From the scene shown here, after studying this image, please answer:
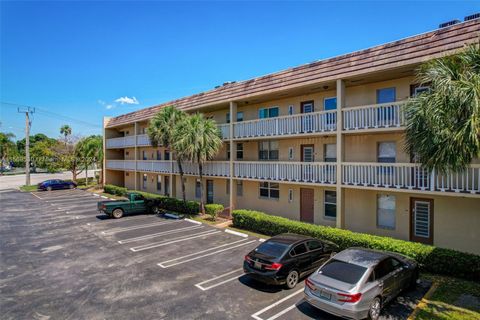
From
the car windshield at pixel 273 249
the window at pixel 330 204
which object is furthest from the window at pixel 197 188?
the car windshield at pixel 273 249

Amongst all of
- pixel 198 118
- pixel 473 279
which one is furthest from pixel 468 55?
pixel 198 118

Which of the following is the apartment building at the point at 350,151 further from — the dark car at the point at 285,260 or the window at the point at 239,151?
the dark car at the point at 285,260

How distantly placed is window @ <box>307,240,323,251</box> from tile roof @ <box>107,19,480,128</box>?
8110mm

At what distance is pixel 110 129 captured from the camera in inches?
1550

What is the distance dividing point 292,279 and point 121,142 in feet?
100

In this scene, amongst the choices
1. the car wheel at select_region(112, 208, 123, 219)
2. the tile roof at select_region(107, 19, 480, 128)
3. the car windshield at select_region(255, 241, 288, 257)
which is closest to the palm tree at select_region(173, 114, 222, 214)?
the tile roof at select_region(107, 19, 480, 128)

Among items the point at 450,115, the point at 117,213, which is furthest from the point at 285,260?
the point at 117,213

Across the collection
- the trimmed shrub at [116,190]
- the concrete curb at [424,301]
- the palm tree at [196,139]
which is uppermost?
the palm tree at [196,139]

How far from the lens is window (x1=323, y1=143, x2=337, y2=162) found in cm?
1666

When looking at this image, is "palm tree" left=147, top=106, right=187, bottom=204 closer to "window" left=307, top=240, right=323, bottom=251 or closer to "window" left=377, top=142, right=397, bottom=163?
"window" left=307, top=240, right=323, bottom=251

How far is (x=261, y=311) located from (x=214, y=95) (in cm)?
1685

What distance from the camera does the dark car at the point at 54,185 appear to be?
38791mm

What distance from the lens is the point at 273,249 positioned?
396 inches

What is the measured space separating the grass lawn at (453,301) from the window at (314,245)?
141 inches
